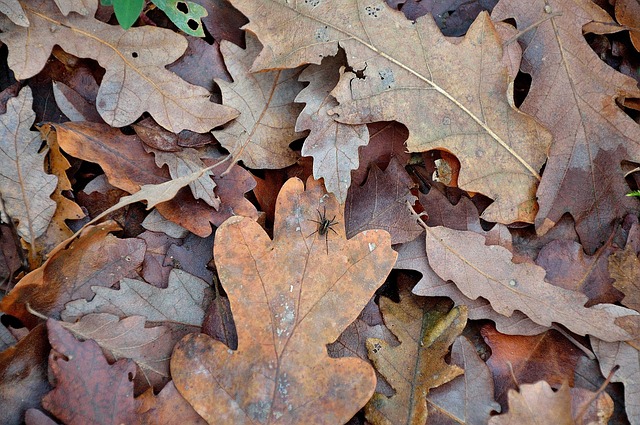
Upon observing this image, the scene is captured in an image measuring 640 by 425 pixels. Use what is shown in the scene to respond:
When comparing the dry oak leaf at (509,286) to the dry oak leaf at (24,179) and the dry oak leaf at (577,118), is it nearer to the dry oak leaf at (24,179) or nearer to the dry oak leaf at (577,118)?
the dry oak leaf at (577,118)

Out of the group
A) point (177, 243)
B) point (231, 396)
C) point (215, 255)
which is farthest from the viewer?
point (177, 243)

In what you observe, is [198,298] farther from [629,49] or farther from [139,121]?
[629,49]

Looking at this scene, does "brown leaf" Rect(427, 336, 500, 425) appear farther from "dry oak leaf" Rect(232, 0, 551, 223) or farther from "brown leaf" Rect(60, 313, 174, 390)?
"brown leaf" Rect(60, 313, 174, 390)

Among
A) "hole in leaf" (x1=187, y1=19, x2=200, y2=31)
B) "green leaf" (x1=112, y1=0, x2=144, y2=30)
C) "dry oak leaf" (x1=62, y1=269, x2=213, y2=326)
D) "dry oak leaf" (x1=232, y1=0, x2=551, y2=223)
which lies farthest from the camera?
"hole in leaf" (x1=187, y1=19, x2=200, y2=31)

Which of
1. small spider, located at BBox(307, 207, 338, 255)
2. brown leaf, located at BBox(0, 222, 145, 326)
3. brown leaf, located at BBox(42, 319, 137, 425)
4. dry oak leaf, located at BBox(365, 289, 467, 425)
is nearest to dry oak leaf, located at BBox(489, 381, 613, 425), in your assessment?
dry oak leaf, located at BBox(365, 289, 467, 425)

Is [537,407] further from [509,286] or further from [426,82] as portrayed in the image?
[426,82]

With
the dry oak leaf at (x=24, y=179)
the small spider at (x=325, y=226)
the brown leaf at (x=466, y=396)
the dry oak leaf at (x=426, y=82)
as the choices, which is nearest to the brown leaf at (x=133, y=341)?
the dry oak leaf at (x=24, y=179)

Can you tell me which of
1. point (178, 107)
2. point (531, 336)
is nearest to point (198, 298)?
point (178, 107)
